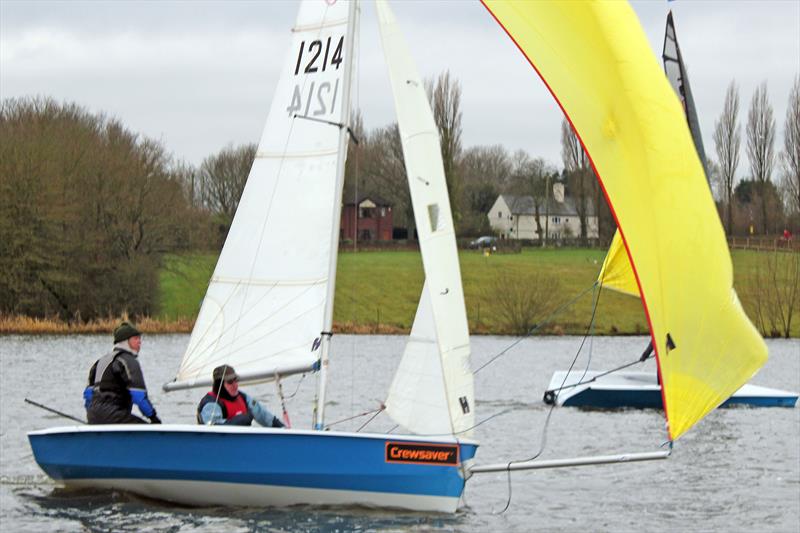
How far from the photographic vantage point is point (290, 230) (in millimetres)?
13445

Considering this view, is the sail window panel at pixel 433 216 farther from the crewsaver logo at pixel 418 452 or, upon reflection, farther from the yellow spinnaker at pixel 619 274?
the yellow spinnaker at pixel 619 274

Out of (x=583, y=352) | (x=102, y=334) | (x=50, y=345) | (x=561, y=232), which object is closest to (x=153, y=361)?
(x=50, y=345)

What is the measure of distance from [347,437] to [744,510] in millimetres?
5228

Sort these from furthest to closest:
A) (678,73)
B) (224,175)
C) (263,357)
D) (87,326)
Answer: (224,175) < (87,326) < (678,73) < (263,357)

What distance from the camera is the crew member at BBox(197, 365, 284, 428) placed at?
13.0m


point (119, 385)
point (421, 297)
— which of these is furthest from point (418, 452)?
point (119, 385)

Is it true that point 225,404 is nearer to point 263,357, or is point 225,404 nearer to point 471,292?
point 263,357

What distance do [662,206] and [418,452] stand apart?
3594mm

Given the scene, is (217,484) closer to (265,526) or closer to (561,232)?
(265,526)

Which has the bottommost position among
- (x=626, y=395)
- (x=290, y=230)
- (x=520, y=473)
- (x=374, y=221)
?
(x=520, y=473)

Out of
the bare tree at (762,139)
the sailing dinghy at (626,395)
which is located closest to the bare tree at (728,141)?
the bare tree at (762,139)

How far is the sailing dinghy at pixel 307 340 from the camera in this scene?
41.3 ft

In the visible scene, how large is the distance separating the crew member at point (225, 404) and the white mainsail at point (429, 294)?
1527 mm

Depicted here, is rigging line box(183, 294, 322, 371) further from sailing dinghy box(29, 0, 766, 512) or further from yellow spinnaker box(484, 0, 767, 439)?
yellow spinnaker box(484, 0, 767, 439)
